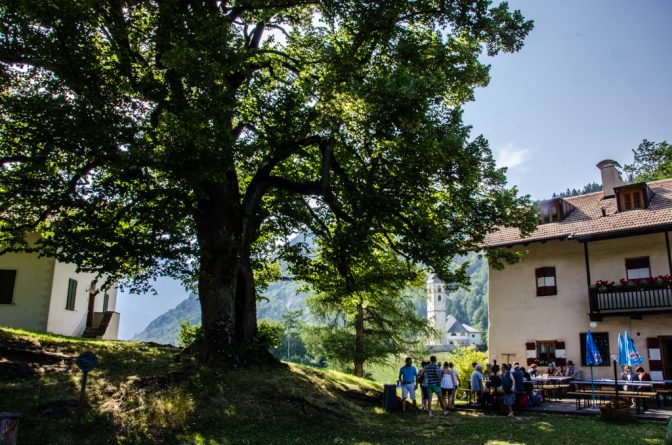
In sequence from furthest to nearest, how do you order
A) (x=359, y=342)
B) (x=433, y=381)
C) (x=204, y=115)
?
(x=359, y=342)
(x=433, y=381)
(x=204, y=115)

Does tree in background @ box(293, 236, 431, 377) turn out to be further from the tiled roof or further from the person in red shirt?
the person in red shirt

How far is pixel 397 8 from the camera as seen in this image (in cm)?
1523

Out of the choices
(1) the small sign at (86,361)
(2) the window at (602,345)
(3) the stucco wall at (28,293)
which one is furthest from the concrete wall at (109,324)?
(2) the window at (602,345)

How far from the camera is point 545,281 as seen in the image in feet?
91.4

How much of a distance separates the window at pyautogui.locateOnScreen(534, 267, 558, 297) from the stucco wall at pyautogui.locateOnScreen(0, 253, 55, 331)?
25.1m

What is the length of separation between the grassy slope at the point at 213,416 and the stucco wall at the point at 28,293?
404 inches

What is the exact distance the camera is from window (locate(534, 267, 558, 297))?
2758cm

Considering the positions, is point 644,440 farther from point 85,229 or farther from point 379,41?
point 85,229

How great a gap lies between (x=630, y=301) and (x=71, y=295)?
28.0 metres

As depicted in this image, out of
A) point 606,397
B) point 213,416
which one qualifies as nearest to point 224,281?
point 213,416

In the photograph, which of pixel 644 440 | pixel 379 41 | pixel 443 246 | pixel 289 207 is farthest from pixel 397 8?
pixel 644 440

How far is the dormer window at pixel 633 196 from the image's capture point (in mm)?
25688

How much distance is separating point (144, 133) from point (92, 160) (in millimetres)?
1587

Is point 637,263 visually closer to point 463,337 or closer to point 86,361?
point 86,361
